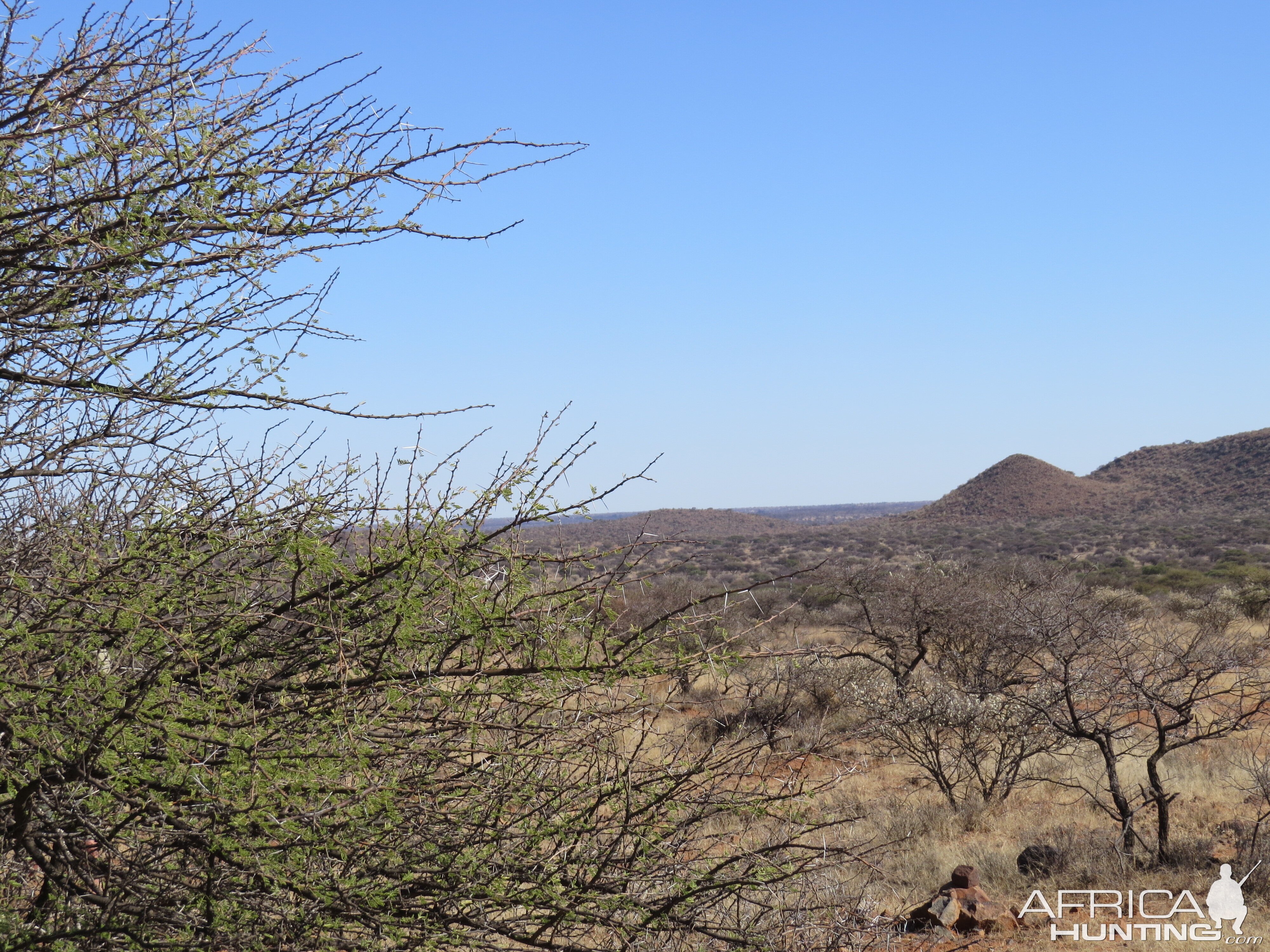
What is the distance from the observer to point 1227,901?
671 centimetres

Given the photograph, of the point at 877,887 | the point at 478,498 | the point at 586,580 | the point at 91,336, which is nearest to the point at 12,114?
the point at 91,336

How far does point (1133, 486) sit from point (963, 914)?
215 feet

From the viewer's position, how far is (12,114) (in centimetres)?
257

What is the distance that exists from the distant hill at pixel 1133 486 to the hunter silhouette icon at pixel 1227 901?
51610 mm

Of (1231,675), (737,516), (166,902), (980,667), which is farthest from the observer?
(737,516)

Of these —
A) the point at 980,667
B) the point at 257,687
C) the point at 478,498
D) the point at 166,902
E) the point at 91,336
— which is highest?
the point at 91,336

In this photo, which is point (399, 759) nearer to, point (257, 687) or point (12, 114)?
point (257, 687)

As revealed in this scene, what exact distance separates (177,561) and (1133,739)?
12.5 metres

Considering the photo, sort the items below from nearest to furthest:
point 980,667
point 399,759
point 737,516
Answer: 1. point 399,759
2. point 980,667
3. point 737,516

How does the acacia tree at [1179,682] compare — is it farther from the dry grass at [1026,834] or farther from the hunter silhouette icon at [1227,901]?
the hunter silhouette icon at [1227,901]

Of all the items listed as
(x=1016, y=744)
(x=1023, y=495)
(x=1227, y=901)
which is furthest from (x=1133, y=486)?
(x=1227, y=901)

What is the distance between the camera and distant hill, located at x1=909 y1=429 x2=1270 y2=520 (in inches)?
2216

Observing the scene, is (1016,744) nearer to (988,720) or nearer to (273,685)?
(988,720)

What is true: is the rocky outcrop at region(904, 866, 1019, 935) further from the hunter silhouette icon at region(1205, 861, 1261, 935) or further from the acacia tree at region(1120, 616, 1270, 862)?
the acacia tree at region(1120, 616, 1270, 862)
